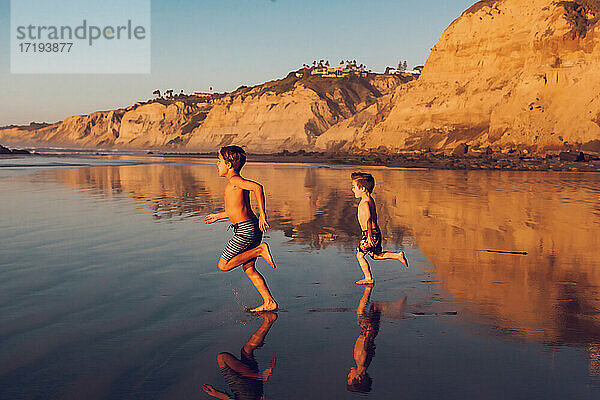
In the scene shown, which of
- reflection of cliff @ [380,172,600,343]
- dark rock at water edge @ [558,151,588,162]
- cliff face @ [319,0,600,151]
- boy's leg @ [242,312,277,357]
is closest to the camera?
boy's leg @ [242,312,277,357]

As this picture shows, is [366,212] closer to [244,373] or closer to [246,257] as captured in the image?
[246,257]

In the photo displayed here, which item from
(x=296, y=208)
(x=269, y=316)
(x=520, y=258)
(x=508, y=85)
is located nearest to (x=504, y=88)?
(x=508, y=85)

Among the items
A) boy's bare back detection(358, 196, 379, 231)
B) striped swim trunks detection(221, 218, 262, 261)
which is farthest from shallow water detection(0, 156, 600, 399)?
boy's bare back detection(358, 196, 379, 231)

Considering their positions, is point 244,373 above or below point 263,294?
below

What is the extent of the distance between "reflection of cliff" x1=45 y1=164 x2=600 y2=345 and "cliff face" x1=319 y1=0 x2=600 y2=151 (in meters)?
34.0

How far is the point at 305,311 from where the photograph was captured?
5465 millimetres

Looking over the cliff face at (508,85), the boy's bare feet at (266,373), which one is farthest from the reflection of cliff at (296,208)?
the cliff face at (508,85)

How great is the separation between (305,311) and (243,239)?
0.96 meters

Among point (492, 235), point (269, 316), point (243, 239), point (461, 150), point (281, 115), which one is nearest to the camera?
point (269, 316)

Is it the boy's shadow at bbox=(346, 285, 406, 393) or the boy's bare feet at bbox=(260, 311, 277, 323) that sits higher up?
the boy's bare feet at bbox=(260, 311, 277, 323)

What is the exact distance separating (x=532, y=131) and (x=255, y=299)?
5305cm

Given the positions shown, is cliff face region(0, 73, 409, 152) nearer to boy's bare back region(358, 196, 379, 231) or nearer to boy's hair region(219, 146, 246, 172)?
boy's bare back region(358, 196, 379, 231)

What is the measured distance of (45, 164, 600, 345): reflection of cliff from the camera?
5477mm

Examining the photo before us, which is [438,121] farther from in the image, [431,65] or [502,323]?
[502,323]
